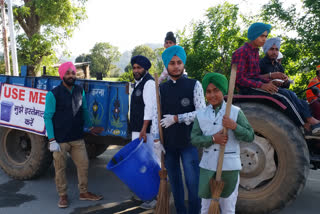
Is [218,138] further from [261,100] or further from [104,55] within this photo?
[104,55]

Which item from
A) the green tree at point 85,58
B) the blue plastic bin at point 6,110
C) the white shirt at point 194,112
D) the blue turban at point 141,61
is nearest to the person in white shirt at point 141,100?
the blue turban at point 141,61

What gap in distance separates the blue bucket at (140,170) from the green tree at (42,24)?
53.2 feet

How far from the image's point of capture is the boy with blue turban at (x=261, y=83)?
3.23m

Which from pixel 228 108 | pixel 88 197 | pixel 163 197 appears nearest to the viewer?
pixel 228 108

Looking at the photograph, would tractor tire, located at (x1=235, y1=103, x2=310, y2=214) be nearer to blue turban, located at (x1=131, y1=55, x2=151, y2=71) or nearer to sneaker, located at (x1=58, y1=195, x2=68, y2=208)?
blue turban, located at (x1=131, y1=55, x2=151, y2=71)

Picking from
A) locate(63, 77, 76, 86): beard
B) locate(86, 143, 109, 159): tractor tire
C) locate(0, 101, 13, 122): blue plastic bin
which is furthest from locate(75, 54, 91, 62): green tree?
locate(63, 77, 76, 86): beard

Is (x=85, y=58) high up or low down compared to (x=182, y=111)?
up

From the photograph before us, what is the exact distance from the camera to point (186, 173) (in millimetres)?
2936

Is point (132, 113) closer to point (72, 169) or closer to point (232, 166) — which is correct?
point (232, 166)

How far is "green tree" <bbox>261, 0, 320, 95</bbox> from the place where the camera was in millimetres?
8048

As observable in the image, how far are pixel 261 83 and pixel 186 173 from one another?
1376 mm

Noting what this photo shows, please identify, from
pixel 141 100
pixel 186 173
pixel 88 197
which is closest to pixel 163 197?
pixel 186 173

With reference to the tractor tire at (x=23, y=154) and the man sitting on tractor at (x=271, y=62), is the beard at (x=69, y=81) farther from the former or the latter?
the man sitting on tractor at (x=271, y=62)

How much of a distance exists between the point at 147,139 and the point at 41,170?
7.04 feet
